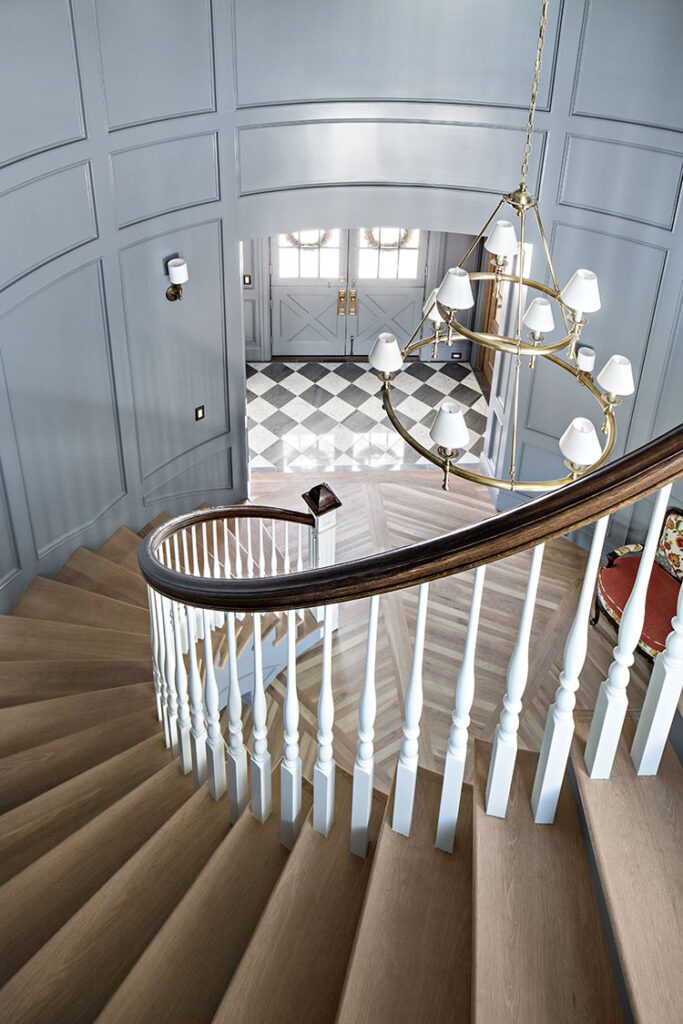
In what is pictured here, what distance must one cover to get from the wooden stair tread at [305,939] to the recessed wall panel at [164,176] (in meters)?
4.42

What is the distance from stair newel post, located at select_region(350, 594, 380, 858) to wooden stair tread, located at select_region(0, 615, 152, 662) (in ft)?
8.28

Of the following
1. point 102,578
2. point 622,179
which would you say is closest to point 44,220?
point 102,578

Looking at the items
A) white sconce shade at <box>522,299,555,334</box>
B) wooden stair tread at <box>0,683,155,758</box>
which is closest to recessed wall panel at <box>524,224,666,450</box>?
white sconce shade at <box>522,299,555,334</box>

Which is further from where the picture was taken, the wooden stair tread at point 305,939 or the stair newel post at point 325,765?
the stair newel post at point 325,765

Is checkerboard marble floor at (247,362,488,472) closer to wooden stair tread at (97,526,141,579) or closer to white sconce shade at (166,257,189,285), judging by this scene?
wooden stair tread at (97,526,141,579)

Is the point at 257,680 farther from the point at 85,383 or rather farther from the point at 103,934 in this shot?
the point at 85,383

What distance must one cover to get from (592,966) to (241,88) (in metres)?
5.62

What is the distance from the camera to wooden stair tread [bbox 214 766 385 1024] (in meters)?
2.00

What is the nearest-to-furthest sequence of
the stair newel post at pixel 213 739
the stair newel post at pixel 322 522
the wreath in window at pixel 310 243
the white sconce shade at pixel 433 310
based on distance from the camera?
the stair newel post at pixel 213 739, the white sconce shade at pixel 433 310, the stair newel post at pixel 322 522, the wreath in window at pixel 310 243

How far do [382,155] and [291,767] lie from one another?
509 cm

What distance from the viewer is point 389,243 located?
992cm

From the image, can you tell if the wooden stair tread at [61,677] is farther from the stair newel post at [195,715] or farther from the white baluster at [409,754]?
the white baluster at [409,754]

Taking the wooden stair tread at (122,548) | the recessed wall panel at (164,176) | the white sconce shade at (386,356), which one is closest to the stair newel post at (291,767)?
the white sconce shade at (386,356)

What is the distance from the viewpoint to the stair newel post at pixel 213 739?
9.05ft
